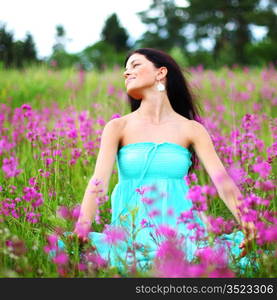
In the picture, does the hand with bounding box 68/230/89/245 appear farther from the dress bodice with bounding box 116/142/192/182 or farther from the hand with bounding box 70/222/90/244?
the dress bodice with bounding box 116/142/192/182

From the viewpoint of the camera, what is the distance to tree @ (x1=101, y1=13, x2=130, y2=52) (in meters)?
38.3

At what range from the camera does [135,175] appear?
8.88 ft

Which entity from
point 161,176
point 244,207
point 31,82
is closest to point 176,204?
point 161,176

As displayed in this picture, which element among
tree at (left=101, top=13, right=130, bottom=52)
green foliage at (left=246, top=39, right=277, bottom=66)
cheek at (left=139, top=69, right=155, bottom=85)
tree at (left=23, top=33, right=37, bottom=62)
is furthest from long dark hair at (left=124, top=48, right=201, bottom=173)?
tree at (left=101, top=13, right=130, bottom=52)

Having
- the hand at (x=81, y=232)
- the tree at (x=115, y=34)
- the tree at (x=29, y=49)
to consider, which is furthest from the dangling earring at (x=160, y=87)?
the tree at (x=115, y=34)

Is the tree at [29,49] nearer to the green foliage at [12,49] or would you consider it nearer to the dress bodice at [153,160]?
the green foliage at [12,49]

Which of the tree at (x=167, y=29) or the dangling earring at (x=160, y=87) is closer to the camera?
the dangling earring at (x=160, y=87)

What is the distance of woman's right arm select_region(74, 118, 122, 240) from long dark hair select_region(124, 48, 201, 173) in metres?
0.54

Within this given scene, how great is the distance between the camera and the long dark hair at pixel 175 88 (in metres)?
3.07

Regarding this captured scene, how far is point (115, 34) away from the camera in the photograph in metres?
38.2

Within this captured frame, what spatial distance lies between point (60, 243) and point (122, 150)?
711mm

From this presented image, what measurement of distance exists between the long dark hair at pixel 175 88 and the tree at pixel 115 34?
117 ft

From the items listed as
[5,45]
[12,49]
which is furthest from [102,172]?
[12,49]

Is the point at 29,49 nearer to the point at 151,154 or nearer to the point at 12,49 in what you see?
the point at 12,49
